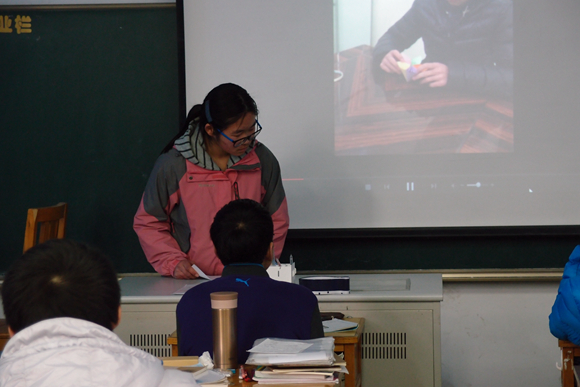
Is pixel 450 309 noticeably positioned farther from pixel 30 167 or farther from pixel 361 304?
pixel 30 167

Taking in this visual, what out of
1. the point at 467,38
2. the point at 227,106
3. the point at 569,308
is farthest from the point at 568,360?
the point at 467,38

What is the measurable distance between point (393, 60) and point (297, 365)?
2206mm

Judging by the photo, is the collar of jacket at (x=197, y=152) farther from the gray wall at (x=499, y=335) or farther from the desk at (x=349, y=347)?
the gray wall at (x=499, y=335)

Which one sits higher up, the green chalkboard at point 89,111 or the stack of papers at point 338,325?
the green chalkboard at point 89,111

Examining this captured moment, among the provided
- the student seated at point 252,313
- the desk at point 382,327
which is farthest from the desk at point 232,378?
the desk at point 382,327

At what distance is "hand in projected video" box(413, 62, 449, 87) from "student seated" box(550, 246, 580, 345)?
1259 mm

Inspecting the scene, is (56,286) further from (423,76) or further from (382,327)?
(423,76)

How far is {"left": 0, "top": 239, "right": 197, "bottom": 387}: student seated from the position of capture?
89cm

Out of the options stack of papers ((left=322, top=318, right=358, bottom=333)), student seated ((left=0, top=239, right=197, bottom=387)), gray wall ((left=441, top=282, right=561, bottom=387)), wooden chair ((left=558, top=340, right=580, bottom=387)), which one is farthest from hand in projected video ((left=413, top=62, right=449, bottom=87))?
student seated ((left=0, top=239, right=197, bottom=387))

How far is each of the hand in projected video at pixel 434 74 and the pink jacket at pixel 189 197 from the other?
42.7 inches

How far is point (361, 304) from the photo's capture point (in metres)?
2.23

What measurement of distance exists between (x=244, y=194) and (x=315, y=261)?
83 centimetres

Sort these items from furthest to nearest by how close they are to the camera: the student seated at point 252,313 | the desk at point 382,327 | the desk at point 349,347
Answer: the desk at point 382,327, the desk at point 349,347, the student seated at point 252,313

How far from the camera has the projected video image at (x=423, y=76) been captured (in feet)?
10.4
